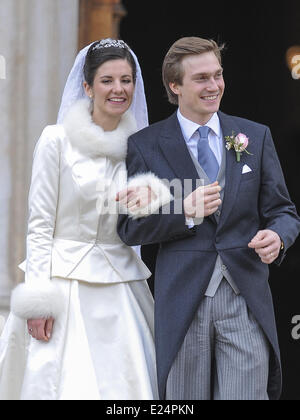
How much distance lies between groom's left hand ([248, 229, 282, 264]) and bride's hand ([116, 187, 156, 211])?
1.40ft

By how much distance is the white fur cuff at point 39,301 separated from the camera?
337cm

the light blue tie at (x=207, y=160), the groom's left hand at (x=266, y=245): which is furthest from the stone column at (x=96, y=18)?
the groom's left hand at (x=266, y=245)

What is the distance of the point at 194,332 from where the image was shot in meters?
3.27

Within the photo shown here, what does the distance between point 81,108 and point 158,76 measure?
8.60 feet

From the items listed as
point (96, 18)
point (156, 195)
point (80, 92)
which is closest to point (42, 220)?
point (156, 195)

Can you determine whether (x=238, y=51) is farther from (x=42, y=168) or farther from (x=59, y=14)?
(x=42, y=168)

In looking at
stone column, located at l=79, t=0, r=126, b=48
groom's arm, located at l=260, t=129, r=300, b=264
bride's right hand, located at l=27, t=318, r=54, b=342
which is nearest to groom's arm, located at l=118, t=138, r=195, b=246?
groom's arm, located at l=260, t=129, r=300, b=264

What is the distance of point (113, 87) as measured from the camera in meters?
3.48

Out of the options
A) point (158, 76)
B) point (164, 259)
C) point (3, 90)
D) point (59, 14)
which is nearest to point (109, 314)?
point (164, 259)

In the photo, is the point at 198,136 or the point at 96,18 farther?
the point at 96,18

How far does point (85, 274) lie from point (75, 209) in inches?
10.7

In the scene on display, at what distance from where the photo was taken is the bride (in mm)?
3398

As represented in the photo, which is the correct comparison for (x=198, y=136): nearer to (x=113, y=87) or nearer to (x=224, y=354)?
(x=113, y=87)

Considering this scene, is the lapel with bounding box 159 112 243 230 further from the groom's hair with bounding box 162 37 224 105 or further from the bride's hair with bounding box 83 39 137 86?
the bride's hair with bounding box 83 39 137 86
